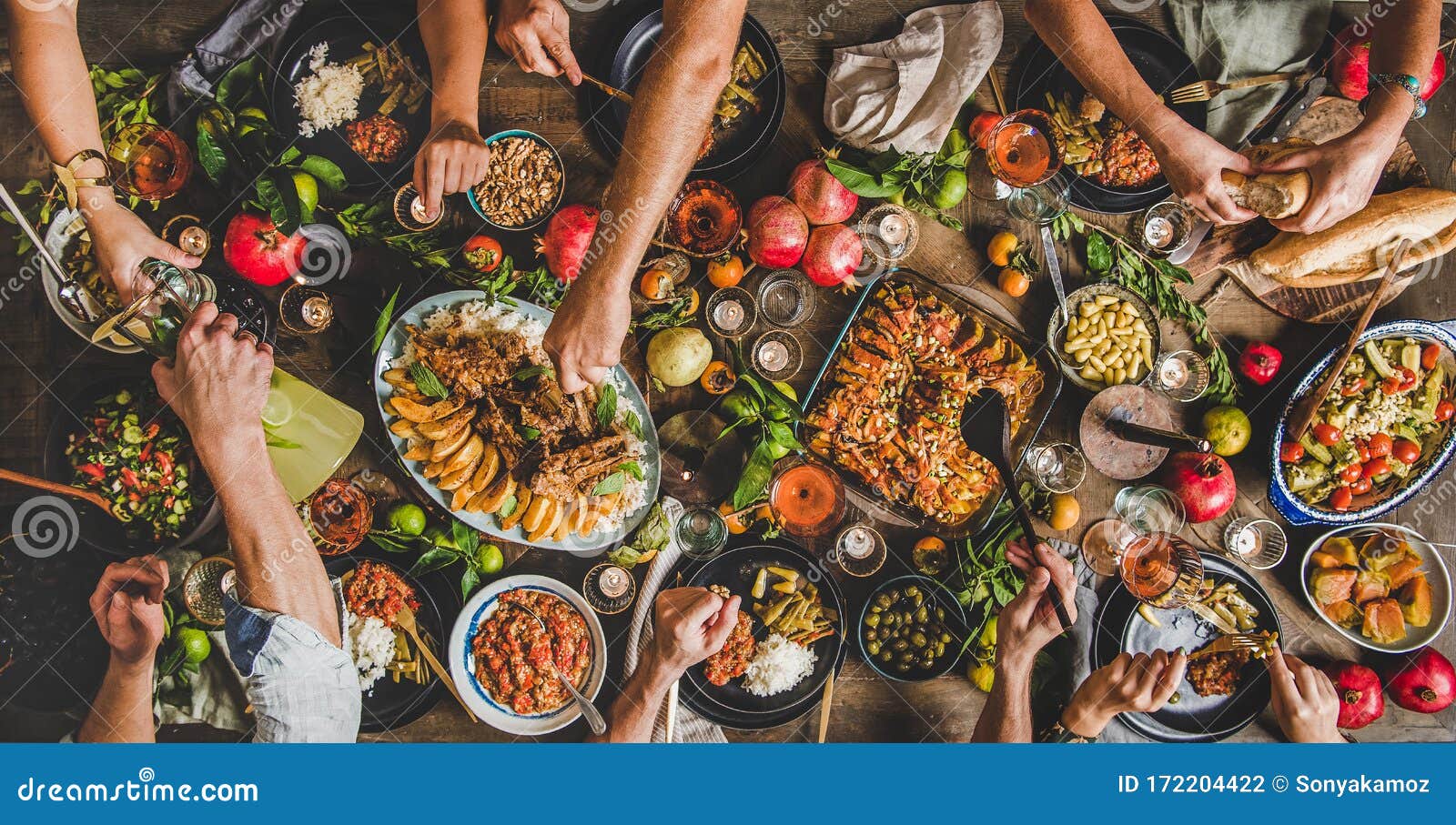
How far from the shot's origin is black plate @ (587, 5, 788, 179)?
96.3 inches

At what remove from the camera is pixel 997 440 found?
2.42m

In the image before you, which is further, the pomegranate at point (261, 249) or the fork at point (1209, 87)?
the fork at point (1209, 87)

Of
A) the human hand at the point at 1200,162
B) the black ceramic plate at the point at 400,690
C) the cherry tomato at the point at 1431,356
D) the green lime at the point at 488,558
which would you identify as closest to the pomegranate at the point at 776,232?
the human hand at the point at 1200,162

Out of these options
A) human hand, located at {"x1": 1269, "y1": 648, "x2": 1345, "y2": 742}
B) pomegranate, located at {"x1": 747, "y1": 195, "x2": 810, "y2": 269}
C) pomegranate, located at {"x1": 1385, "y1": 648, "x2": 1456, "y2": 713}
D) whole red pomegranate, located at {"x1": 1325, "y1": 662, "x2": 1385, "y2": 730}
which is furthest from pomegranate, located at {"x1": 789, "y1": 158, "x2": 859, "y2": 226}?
pomegranate, located at {"x1": 1385, "y1": 648, "x2": 1456, "y2": 713}

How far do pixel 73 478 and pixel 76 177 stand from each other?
3.18 ft

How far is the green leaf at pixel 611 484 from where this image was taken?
237 centimetres

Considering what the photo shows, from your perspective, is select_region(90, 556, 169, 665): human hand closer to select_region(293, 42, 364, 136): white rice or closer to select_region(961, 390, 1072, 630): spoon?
select_region(293, 42, 364, 136): white rice

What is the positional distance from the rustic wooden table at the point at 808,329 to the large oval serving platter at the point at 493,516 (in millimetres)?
103

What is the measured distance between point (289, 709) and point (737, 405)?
68.0 inches

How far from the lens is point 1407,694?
8.44 ft

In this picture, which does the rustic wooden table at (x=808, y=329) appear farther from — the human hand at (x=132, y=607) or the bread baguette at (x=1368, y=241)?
the human hand at (x=132, y=607)

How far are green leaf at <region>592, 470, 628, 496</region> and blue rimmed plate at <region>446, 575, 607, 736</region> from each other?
351 millimetres
